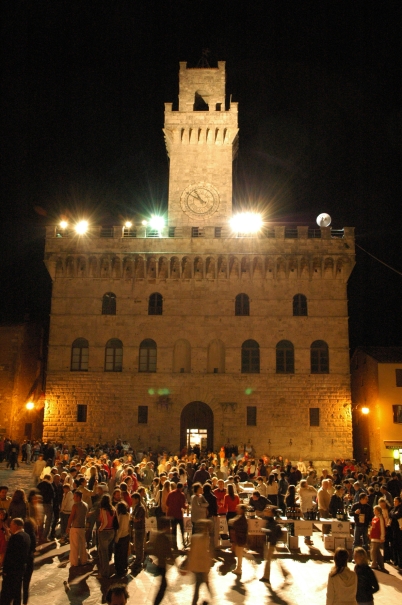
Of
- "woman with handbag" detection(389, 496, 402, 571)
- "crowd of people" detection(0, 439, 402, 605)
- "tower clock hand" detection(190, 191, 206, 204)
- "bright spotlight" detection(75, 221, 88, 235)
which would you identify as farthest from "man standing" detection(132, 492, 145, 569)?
"tower clock hand" detection(190, 191, 206, 204)

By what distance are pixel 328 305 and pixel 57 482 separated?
827 inches

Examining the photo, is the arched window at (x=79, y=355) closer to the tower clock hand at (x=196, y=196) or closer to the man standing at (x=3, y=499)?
the tower clock hand at (x=196, y=196)

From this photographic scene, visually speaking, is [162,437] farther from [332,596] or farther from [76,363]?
[332,596]

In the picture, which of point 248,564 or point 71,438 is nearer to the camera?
point 248,564

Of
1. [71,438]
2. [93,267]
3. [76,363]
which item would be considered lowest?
[71,438]

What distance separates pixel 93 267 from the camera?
33781 millimetres

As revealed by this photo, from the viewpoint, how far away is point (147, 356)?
32.7 m

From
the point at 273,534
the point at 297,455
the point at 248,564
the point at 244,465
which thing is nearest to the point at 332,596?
the point at 273,534

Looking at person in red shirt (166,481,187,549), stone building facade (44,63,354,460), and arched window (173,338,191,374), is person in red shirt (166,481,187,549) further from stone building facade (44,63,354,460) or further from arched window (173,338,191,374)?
arched window (173,338,191,374)

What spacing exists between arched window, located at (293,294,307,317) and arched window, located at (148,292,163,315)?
7640 millimetres

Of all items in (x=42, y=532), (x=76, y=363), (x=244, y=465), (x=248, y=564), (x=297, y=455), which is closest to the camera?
(x=248, y=564)

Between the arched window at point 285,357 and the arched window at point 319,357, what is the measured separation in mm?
1123

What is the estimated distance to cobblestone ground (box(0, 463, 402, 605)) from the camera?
10.7 metres

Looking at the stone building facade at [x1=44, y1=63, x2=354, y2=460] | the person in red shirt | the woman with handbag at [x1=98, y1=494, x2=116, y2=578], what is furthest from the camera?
the stone building facade at [x1=44, y1=63, x2=354, y2=460]
